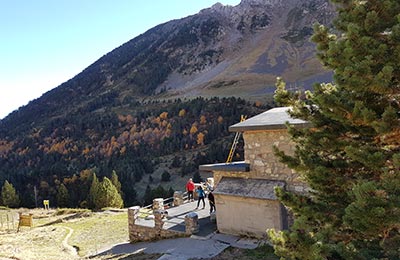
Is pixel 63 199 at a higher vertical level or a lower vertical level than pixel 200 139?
lower

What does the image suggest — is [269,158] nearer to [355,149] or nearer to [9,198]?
[355,149]

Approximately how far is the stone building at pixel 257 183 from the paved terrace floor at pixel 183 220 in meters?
0.92

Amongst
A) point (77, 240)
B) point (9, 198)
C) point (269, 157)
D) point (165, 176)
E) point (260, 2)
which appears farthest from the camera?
point (260, 2)

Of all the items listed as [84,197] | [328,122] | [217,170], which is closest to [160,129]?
[84,197]

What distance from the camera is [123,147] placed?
83375 mm

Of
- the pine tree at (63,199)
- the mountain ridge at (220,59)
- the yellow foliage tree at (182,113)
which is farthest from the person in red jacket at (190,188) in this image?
the mountain ridge at (220,59)

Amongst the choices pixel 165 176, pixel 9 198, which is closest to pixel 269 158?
pixel 9 198

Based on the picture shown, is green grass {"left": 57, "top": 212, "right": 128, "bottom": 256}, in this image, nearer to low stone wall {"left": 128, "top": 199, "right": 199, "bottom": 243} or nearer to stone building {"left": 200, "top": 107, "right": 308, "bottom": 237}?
low stone wall {"left": 128, "top": 199, "right": 199, "bottom": 243}

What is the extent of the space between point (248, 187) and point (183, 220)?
14.7ft

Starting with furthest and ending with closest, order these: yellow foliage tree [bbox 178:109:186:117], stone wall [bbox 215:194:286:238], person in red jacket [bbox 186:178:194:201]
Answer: yellow foliage tree [bbox 178:109:186:117], person in red jacket [bbox 186:178:194:201], stone wall [bbox 215:194:286:238]

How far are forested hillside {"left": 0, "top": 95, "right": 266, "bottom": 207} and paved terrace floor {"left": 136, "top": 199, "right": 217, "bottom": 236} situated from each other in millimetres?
29497

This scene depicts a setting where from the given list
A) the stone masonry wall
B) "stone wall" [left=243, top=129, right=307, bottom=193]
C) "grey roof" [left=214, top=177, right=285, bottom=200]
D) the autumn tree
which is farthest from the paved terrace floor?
the autumn tree

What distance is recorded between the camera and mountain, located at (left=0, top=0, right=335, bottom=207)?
75250 mm

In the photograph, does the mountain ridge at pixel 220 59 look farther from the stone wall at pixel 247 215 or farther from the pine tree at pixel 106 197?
the stone wall at pixel 247 215
